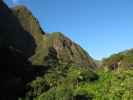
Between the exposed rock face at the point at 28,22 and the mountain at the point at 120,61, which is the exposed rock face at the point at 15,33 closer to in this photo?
the exposed rock face at the point at 28,22

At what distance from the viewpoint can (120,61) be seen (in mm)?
82125

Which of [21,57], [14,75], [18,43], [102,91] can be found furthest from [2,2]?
[102,91]

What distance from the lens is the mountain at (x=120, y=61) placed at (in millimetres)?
81062

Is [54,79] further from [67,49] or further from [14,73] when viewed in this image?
[67,49]

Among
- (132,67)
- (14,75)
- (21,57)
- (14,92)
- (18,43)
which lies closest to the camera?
(14,92)

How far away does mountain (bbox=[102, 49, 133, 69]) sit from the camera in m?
81.1

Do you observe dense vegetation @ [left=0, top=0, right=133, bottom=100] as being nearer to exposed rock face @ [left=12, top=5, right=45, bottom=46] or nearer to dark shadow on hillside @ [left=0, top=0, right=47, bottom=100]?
dark shadow on hillside @ [left=0, top=0, right=47, bottom=100]

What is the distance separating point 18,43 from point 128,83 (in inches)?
1747

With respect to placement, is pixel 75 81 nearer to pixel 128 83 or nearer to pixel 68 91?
pixel 128 83

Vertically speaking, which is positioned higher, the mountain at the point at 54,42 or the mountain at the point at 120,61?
the mountain at the point at 54,42

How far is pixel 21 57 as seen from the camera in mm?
64500

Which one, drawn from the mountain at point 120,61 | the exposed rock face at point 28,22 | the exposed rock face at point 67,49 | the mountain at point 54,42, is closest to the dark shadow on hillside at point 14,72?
the mountain at point 120,61

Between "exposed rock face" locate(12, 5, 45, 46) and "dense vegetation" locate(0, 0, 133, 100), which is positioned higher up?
"exposed rock face" locate(12, 5, 45, 46)

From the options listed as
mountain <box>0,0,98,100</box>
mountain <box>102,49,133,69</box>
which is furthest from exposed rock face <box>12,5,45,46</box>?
mountain <box>102,49,133,69</box>
